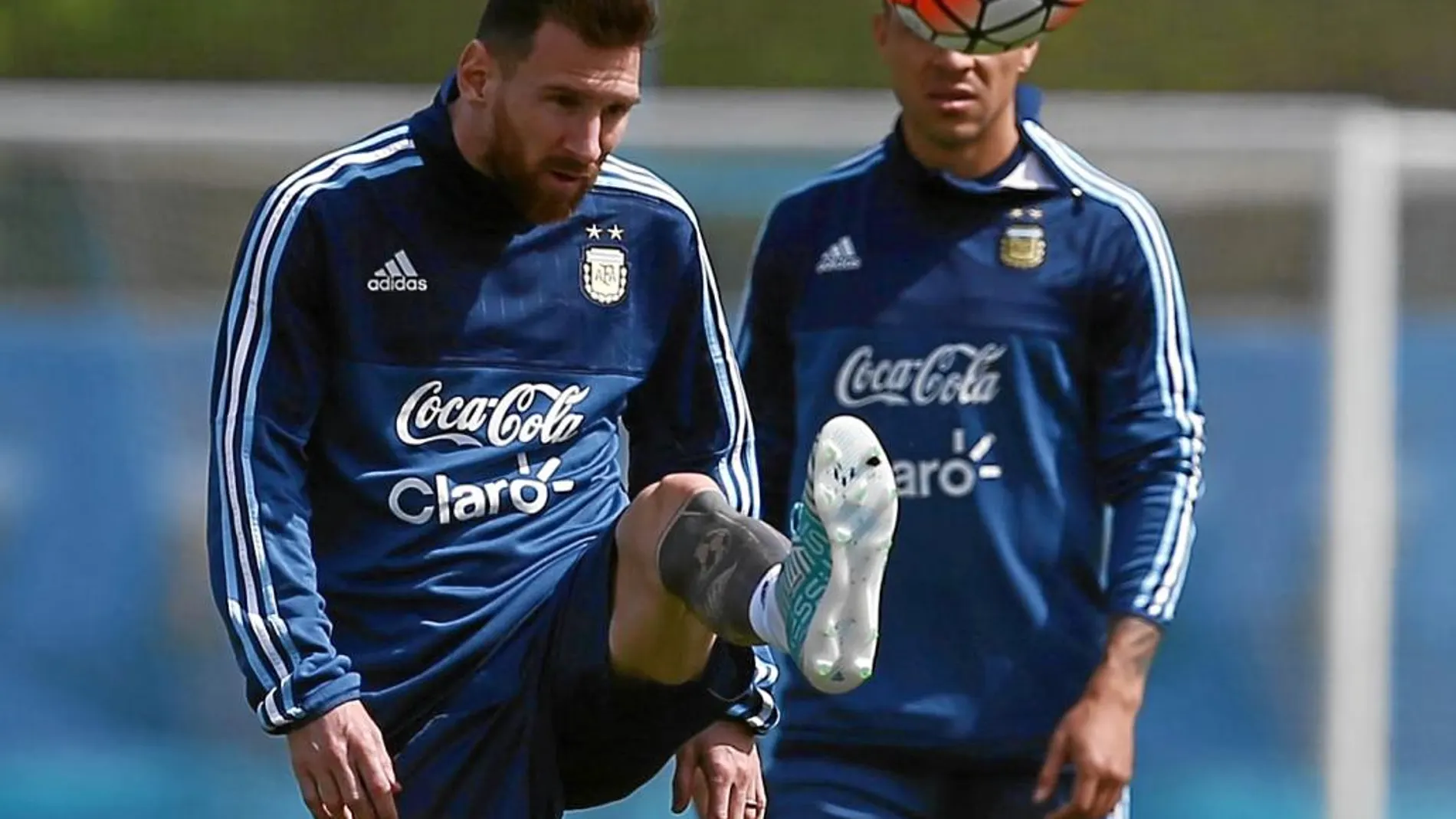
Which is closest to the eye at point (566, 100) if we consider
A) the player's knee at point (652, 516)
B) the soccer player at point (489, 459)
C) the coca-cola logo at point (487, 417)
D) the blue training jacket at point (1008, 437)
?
the soccer player at point (489, 459)

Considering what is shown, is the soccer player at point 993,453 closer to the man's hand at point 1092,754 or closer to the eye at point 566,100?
the man's hand at point 1092,754

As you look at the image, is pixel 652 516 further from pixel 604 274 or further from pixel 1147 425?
pixel 1147 425

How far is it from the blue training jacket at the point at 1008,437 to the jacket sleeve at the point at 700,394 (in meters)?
0.53

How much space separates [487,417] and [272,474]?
0.31 meters

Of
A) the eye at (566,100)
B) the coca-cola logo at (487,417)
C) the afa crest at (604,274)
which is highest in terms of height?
the eye at (566,100)

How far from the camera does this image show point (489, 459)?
3904 mm

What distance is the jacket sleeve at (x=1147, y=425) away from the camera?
14.9 feet

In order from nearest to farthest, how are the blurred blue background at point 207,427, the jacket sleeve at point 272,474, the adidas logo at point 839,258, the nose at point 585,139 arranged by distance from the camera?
the jacket sleeve at point 272,474, the nose at point 585,139, the adidas logo at point 839,258, the blurred blue background at point 207,427

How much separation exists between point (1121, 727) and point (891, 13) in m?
1.20

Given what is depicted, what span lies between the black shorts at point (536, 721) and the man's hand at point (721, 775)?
1.9 inches

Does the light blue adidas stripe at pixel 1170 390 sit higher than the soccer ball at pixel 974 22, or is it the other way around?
the soccer ball at pixel 974 22

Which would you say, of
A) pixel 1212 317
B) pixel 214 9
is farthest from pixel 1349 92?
pixel 214 9

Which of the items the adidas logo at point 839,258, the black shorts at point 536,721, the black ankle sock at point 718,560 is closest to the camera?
the black ankle sock at point 718,560

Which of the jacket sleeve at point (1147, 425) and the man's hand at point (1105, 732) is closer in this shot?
the man's hand at point (1105, 732)
